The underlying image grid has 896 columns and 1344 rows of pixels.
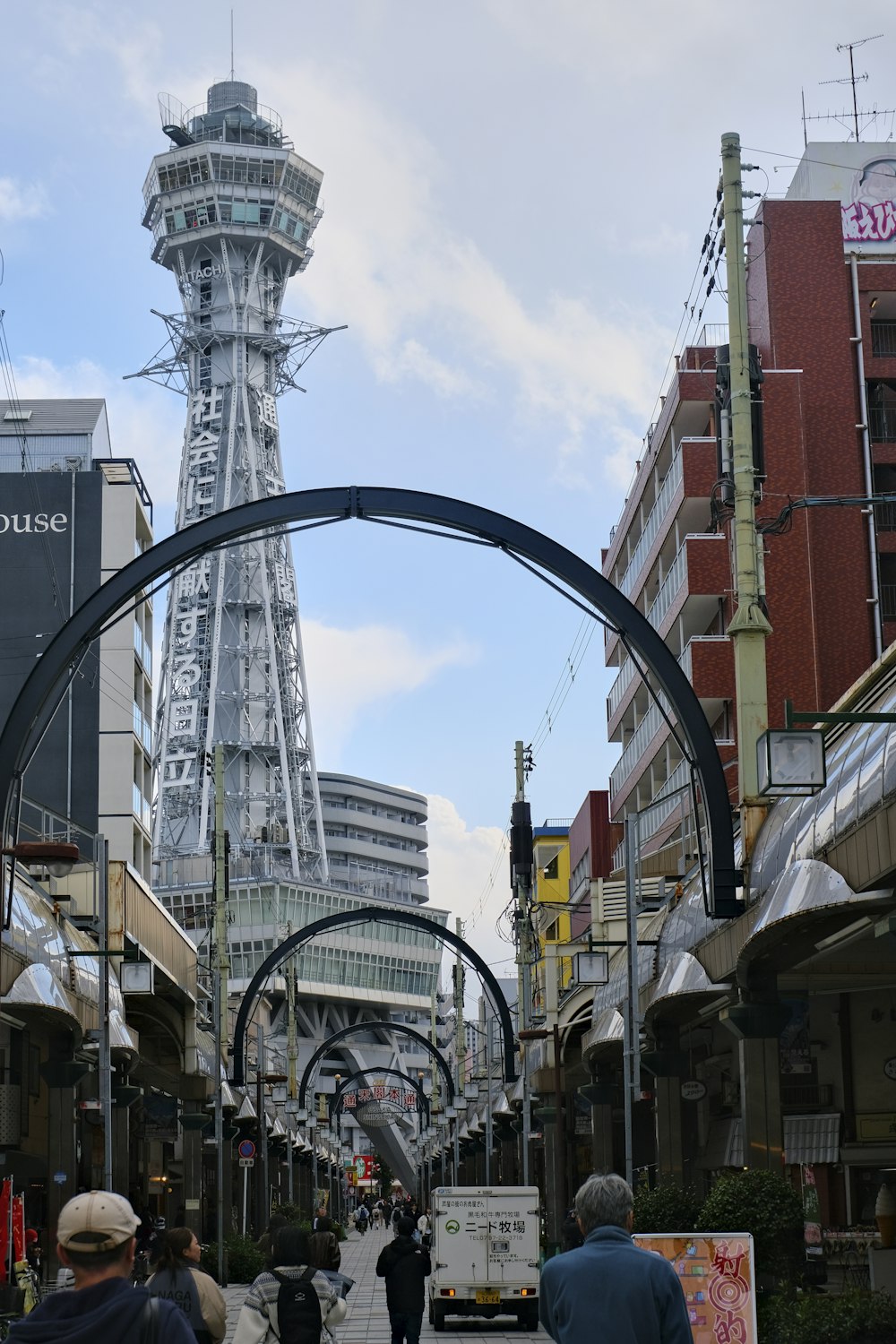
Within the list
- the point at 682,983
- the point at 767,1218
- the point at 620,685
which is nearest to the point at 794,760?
the point at 767,1218

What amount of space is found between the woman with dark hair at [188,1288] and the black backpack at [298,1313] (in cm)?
60

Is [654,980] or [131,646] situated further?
[131,646]

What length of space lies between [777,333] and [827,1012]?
29.2 m

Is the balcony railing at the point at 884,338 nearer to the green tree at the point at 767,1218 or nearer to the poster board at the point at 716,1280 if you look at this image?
the green tree at the point at 767,1218

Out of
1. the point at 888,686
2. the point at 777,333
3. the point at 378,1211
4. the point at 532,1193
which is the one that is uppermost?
the point at 777,333

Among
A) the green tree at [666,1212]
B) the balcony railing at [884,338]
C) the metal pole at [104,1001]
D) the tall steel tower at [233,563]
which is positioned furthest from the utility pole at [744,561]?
the tall steel tower at [233,563]

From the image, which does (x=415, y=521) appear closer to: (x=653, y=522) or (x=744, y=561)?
(x=744, y=561)

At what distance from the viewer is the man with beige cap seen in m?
5.10

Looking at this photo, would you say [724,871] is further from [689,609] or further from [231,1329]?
[689,609]

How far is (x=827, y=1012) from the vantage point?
3653 cm

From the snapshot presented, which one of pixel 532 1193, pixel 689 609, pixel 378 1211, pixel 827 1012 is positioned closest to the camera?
pixel 532 1193

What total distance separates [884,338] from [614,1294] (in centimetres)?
5774

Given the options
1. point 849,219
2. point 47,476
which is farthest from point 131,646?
point 849,219

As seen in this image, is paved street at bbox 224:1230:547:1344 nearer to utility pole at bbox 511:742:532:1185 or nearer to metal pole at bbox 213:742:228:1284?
metal pole at bbox 213:742:228:1284
